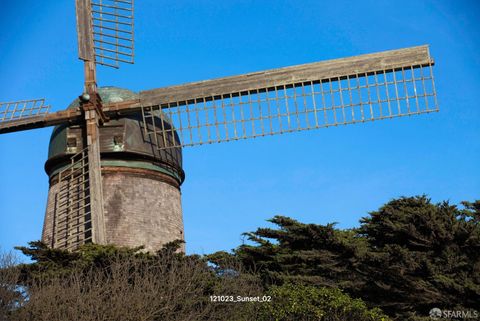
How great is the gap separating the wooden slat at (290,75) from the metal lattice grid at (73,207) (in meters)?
2.49

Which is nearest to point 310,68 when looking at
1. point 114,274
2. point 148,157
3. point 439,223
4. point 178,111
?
point 178,111

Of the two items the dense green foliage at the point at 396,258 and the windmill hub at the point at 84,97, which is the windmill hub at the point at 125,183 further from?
the dense green foliage at the point at 396,258

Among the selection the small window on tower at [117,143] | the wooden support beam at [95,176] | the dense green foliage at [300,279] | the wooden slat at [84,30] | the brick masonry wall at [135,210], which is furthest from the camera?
the wooden slat at [84,30]

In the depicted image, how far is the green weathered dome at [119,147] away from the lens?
19672mm

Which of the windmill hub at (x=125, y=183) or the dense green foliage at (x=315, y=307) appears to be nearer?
the dense green foliage at (x=315, y=307)

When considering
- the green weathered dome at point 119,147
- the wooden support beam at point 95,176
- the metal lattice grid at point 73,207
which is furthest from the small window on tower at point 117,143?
the metal lattice grid at point 73,207

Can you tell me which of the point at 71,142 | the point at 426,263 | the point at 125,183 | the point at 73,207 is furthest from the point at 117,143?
the point at 426,263

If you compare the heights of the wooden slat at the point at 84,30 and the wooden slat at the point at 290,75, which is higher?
the wooden slat at the point at 84,30

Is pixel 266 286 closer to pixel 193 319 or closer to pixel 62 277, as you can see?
pixel 193 319

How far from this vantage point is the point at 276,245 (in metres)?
17.9

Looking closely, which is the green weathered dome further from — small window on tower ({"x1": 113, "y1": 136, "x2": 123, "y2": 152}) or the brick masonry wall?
the brick masonry wall

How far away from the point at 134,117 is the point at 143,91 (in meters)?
0.82

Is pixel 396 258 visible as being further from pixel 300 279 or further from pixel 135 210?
pixel 135 210

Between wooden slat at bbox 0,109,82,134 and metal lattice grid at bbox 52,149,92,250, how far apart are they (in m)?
1.07
